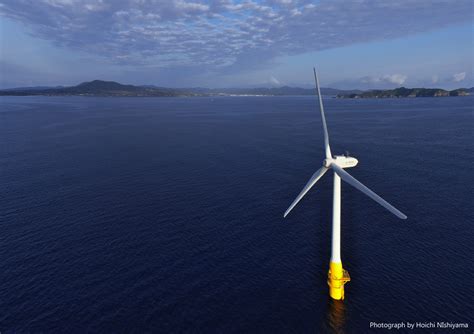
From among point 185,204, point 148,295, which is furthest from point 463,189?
point 148,295

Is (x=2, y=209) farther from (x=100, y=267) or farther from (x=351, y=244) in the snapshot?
(x=351, y=244)

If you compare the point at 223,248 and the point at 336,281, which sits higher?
the point at 336,281

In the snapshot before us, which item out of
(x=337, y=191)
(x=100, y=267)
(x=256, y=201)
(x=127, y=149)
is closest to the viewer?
(x=337, y=191)

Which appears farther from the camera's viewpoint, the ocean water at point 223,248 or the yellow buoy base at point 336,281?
the yellow buoy base at point 336,281

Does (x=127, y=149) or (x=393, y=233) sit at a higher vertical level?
(x=127, y=149)

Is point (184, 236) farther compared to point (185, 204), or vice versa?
point (185, 204)

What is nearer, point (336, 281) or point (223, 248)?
point (336, 281)

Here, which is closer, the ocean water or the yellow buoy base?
A: the ocean water

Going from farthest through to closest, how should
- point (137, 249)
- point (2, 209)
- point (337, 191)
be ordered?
1. point (2, 209)
2. point (137, 249)
3. point (337, 191)
